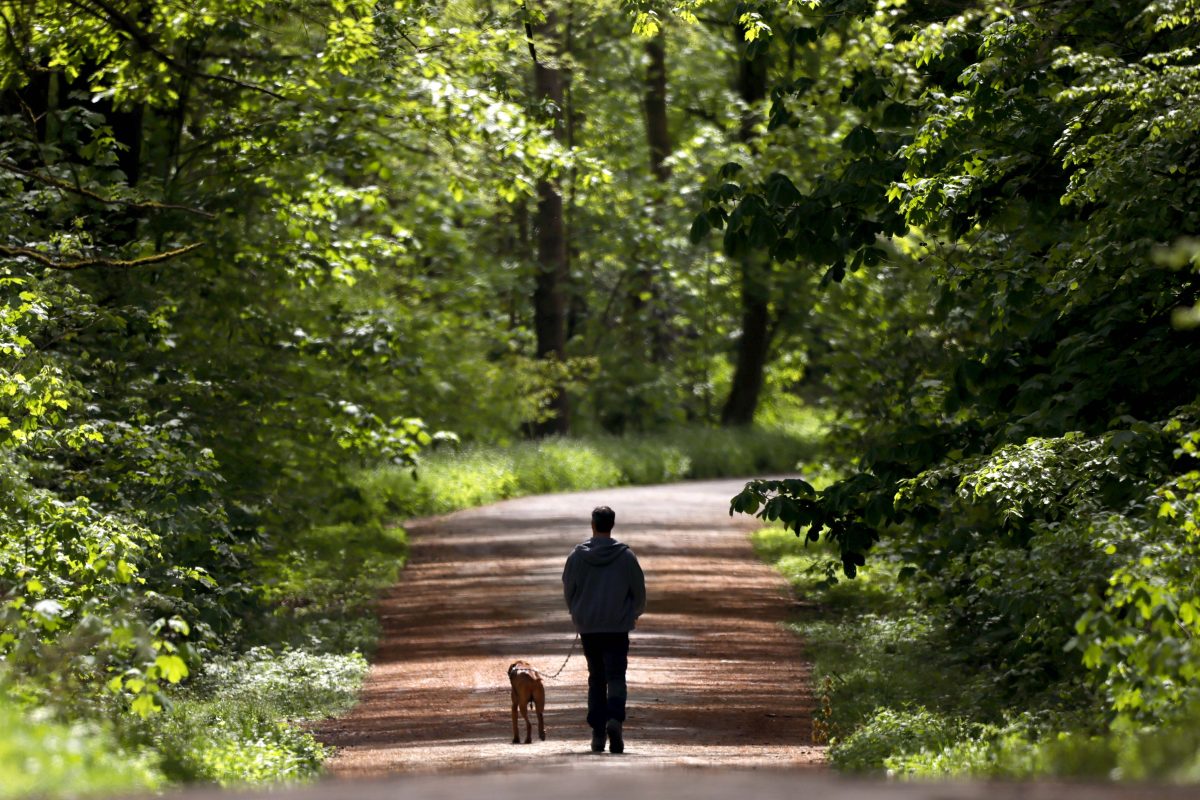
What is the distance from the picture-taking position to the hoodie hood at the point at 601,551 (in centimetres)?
1155

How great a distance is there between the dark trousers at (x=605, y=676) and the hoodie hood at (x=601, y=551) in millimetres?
530

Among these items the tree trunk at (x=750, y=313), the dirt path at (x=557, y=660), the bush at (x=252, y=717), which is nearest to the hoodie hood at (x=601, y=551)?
the dirt path at (x=557, y=660)

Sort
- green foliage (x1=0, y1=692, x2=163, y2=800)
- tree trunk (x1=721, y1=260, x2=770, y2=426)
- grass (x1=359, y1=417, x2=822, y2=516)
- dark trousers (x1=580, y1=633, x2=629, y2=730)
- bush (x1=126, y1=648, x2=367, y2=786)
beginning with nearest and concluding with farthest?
green foliage (x1=0, y1=692, x2=163, y2=800), bush (x1=126, y1=648, x2=367, y2=786), dark trousers (x1=580, y1=633, x2=629, y2=730), grass (x1=359, y1=417, x2=822, y2=516), tree trunk (x1=721, y1=260, x2=770, y2=426)

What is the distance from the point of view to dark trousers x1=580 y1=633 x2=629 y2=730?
11289mm

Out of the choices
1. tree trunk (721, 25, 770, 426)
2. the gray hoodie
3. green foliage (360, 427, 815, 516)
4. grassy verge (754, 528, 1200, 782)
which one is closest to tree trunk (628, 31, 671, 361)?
tree trunk (721, 25, 770, 426)

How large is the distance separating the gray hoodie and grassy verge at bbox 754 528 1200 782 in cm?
176

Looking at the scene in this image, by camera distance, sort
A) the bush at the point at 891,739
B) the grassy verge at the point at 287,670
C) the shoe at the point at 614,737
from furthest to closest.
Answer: the shoe at the point at 614,737 → the bush at the point at 891,739 → the grassy verge at the point at 287,670

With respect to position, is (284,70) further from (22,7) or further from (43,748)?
(43,748)

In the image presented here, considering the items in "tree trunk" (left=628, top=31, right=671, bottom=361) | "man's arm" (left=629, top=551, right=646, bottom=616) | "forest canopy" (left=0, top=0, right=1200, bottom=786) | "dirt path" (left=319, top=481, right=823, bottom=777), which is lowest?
"dirt path" (left=319, top=481, right=823, bottom=777)

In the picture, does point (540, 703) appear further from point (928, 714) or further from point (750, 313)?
point (750, 313)

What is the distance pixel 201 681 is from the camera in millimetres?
13859

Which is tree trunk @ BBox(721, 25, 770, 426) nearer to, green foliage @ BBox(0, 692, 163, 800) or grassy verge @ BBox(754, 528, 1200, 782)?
grassy verge @ BBox(754, 528, 1200, 782)

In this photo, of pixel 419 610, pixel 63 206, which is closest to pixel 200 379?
pixel 63 206

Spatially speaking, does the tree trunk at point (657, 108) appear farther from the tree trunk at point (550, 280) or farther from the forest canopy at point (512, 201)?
the forest canopy at point (512, 201)
